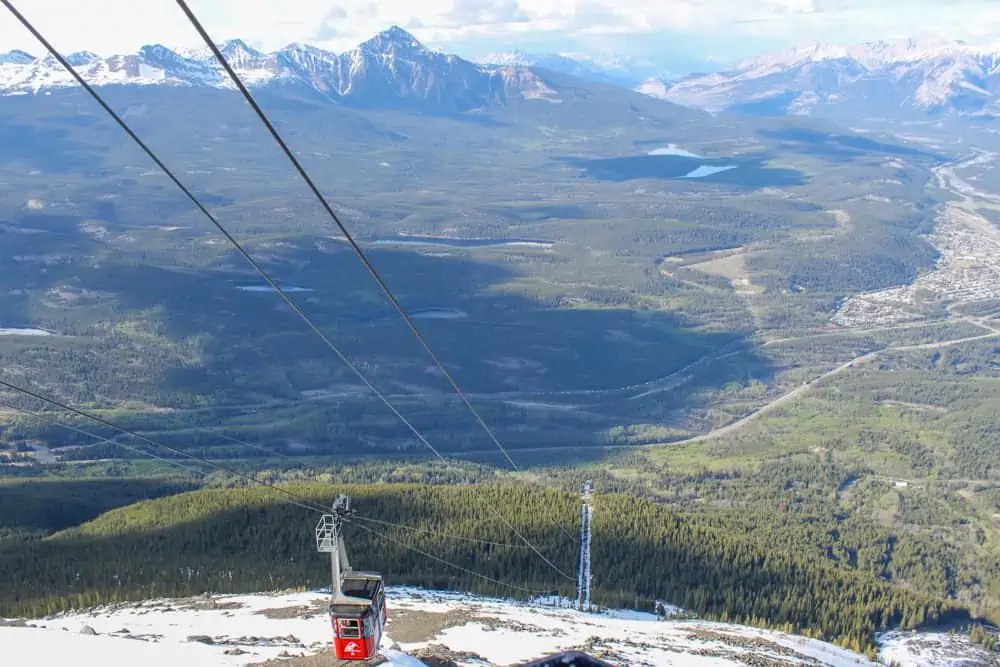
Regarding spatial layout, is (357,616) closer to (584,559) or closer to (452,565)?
(452,565)

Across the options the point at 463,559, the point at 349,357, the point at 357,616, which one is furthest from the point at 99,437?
the point at 357,616

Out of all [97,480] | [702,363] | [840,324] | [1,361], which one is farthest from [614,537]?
[840,324]

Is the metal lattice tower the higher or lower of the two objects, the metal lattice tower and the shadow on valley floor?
the higher

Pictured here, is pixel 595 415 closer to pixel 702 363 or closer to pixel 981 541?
pixel 702 363

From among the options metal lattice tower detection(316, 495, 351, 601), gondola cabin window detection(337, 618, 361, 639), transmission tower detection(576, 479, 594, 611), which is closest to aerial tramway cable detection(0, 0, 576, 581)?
transmission tower detection(576, 479, 594, 611)

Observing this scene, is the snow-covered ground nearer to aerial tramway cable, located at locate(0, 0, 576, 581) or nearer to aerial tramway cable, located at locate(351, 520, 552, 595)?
aerial tramway cable, located at locate(351, 520, 552, 595)

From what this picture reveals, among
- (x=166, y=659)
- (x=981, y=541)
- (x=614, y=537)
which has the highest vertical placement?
(x=166, y=659)

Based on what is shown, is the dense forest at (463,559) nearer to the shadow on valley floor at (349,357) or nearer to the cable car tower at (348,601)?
the cable car tower at (348,601)
